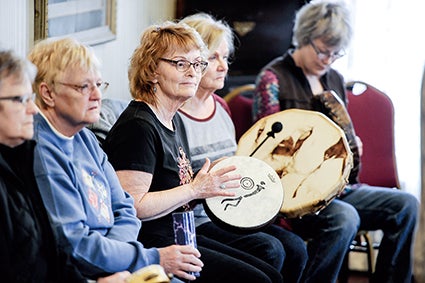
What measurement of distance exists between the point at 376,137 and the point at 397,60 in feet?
2.03

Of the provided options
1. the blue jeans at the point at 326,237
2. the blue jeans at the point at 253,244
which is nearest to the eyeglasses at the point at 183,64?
the blue jeans at the point at 253,244

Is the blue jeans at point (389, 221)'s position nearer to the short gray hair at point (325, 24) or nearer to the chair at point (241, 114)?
the chair at point (241, 114)

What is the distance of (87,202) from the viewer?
7.09ft

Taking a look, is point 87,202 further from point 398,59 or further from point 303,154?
point 398,59

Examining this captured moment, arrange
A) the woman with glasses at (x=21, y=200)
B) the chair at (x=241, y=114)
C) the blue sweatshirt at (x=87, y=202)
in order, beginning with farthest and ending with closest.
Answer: the chair at (x=241, y=114) < the blue sweatshirt at (x=87, y=202) < the woman with glasses at (x=21, y=200)

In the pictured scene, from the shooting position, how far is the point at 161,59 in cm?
269

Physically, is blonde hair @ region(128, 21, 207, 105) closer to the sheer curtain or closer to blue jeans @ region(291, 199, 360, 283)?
blue jeans @ region(291, 199, 360, 283)

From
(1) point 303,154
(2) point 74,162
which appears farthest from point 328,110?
(2) point 74,162

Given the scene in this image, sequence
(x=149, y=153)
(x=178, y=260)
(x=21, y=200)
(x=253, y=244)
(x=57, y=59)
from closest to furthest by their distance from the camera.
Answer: (x=21, y=200), (x=57, y=59), (x=178, y=260), (x=149, y=153), (x=253, y=244)

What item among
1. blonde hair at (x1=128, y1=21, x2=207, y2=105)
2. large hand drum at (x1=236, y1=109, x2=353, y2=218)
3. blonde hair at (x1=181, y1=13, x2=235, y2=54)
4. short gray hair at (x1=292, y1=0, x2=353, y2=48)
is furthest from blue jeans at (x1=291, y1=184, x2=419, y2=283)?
blonde hair at (x1=128, y1=21, x2=207, y2=105)

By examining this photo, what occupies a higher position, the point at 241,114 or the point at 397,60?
the point at 397,60

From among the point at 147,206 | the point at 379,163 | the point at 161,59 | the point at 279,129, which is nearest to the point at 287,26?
the point at 379,163

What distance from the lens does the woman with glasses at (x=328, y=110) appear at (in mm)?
3365

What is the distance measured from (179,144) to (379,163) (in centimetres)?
141
